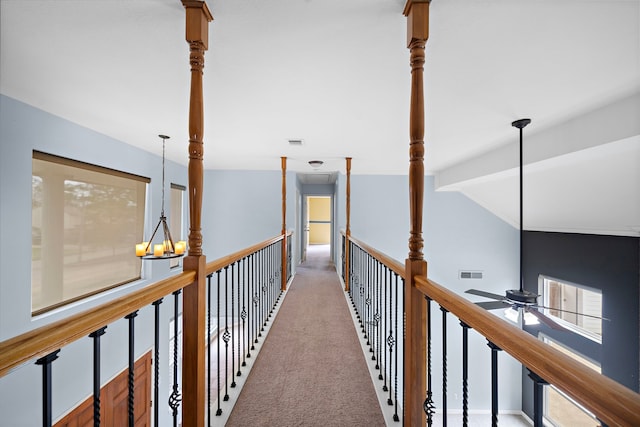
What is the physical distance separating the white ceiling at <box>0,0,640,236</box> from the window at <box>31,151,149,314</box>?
0.64m

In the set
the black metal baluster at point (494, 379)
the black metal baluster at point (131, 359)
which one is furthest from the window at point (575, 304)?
the black metal baluster at point (131, 359)

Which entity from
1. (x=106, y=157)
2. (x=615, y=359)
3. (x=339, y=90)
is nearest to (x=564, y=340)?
(x=615, y=359)

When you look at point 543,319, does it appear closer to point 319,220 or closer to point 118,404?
point 118,404

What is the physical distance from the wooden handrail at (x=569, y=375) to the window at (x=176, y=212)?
5.80 metres

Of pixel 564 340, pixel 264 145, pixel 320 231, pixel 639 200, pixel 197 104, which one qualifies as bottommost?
pixel 564 340

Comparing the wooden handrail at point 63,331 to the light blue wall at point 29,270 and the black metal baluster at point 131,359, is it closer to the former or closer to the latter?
the black metal baluster at point 131,359

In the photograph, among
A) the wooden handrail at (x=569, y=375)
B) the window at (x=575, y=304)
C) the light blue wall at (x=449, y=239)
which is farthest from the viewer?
the light blue wall at (x=449, y=239)

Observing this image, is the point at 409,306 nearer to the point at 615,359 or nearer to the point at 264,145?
the point at 264,145

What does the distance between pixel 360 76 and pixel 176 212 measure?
5.12 metres

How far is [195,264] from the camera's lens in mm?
1394

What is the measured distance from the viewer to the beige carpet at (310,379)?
1.71m

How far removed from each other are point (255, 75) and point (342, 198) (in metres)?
4.39

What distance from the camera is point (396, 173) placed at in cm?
626

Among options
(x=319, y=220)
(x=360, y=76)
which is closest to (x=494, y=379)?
(x=360, y=76)
